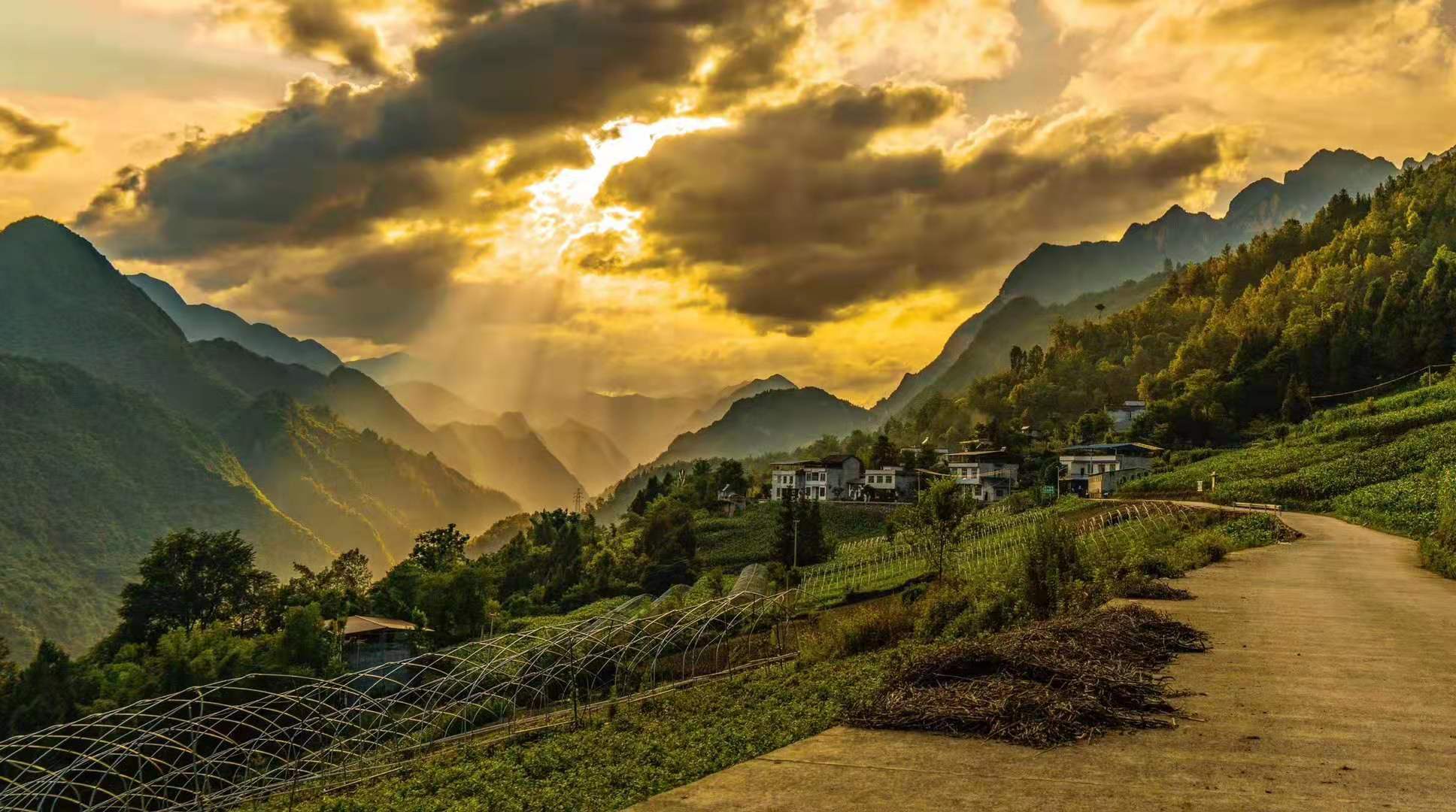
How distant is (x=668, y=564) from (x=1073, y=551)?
55.0 m

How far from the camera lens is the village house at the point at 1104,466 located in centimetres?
7219

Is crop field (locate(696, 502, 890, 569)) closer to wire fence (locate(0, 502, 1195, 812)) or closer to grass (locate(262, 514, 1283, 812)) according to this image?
wire fence (locate(0, 502, 1195, 812))

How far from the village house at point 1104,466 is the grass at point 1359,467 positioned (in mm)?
4854

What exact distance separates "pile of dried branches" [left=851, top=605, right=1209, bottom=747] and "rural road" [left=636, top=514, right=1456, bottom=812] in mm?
211

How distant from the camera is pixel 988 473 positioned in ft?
282

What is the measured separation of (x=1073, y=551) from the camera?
17.1 meters

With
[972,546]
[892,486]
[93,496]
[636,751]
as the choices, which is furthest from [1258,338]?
[93,496]

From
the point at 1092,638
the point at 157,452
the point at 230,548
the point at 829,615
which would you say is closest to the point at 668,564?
the point at 230,548

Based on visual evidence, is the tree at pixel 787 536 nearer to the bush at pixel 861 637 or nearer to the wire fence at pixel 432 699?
the wire fence at pixel 432 699

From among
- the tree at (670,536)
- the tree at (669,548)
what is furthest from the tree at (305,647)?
the tree at (670,536)

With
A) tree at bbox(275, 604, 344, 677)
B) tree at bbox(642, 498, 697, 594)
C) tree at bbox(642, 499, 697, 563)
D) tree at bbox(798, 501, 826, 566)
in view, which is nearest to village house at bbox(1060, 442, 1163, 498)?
tree at bbox(798, 501, 826, 566)

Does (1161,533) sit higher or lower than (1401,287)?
lower

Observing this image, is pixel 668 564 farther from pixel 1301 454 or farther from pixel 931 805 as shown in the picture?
pixel 931 805

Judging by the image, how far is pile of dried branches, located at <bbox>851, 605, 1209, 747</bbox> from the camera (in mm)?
7000
